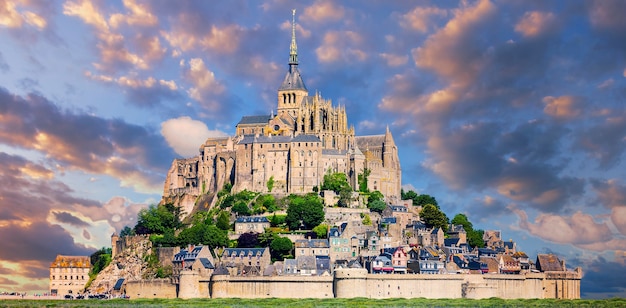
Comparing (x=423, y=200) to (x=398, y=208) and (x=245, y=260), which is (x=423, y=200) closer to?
(x=398, y=208)

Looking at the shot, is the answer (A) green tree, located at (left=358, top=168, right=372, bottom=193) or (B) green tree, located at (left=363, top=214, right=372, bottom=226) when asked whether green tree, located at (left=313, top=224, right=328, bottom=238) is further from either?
(A) green tree, located at (left=358, top=168, right=372, bottom=193)

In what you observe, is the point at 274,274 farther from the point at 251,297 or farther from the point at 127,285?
the point at 127,285

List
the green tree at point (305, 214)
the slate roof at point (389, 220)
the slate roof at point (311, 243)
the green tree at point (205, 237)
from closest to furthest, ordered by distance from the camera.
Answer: the slate roof at point (311, 243), the green tree at point (205, 237), the green tree at point (305, 214), the slate roof at point (389, 220)

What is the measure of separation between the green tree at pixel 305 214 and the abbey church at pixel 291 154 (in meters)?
7.05

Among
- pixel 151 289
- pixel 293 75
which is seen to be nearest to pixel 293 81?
pixel 293 75

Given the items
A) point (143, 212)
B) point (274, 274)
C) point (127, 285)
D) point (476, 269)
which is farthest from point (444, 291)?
point (143, 212)

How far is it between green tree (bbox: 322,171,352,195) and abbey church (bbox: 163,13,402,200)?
748 mm

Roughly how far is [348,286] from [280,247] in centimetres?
1100

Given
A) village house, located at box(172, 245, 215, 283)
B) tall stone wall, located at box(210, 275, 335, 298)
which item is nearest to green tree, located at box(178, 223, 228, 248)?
village house, located at box(172, 245, 215, 283)

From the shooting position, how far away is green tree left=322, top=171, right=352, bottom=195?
101375mm

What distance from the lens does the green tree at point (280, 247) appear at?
8769cm

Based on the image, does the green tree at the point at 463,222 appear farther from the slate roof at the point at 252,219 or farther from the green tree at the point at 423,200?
the slate roof at the point at 252,219

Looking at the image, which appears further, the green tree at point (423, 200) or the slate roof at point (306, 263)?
the green tree at point (423, 200)

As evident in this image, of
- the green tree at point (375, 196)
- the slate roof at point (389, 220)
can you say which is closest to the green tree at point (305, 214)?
the slate roof at point (389, 220)
